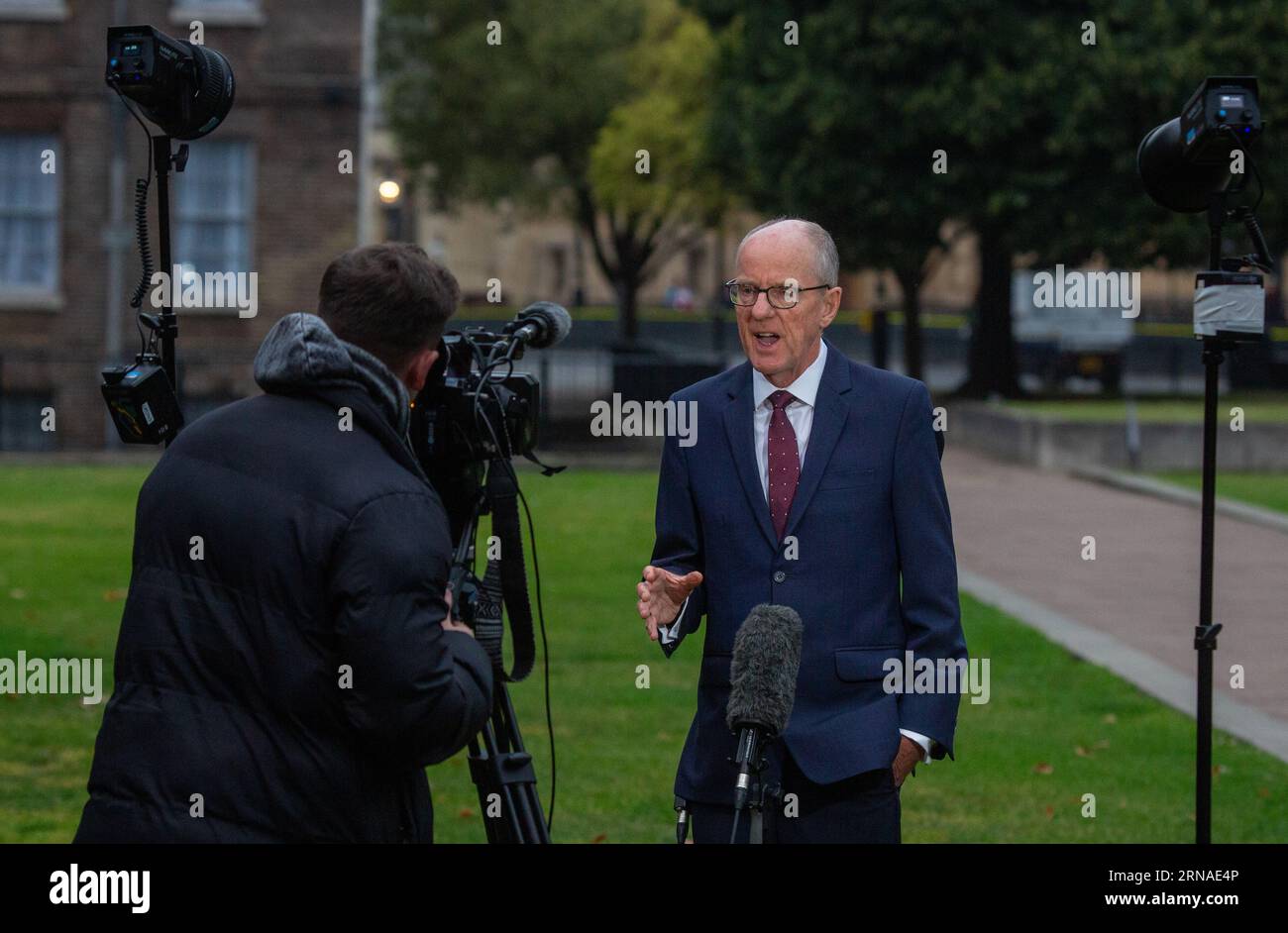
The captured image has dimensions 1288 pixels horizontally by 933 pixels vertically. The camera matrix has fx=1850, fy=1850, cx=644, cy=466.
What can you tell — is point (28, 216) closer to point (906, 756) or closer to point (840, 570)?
point (840, 570)

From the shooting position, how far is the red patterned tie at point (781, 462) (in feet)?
13.6

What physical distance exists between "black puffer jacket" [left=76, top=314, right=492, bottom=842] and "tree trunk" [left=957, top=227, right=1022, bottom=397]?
2661 cm

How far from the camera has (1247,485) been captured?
20656 millimetres

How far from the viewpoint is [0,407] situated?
25828 mm

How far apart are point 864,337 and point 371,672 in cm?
4501

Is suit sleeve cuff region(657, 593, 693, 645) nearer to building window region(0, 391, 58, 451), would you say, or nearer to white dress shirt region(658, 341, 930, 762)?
white dress shirt region(658, 341, 930, 762)

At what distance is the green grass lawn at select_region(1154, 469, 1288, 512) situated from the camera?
747 inches

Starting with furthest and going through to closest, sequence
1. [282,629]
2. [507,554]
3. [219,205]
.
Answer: [219,205]
[507,554]
[282,629]

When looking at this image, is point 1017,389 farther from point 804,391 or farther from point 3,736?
point 804,391

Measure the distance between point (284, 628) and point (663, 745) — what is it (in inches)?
214
